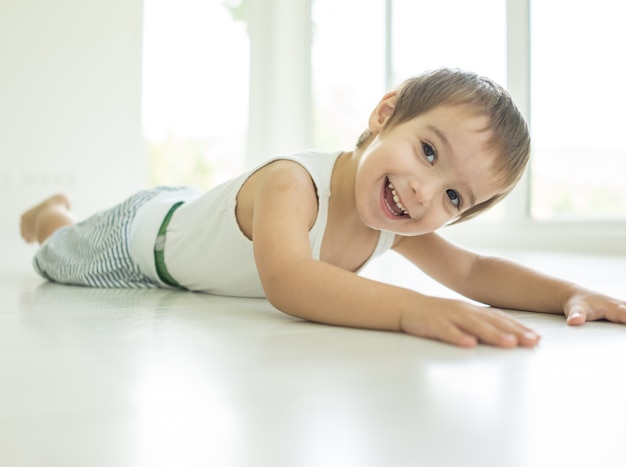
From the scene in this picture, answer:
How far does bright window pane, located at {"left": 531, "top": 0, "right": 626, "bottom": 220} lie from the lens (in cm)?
294

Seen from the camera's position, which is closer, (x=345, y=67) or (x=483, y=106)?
(x=483, y=106)

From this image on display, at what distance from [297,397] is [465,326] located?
0.89ft

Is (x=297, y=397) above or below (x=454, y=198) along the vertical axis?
below

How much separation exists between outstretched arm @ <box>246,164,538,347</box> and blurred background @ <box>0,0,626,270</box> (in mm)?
1335

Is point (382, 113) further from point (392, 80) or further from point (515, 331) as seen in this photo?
point (392, 80)

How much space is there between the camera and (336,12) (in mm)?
4191

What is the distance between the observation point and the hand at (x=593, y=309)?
917mm

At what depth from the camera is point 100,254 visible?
1.49 metres

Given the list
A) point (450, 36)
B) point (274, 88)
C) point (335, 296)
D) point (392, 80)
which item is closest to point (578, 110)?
point (450, 36)

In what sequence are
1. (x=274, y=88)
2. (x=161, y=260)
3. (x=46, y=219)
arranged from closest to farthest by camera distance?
(x=161, y=260)
(x=46, y=219)
(x=274, y=88)

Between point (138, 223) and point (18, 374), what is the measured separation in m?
0.92

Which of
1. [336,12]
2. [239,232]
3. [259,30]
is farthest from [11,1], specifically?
[239,232]

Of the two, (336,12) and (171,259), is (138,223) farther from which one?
(336,12)

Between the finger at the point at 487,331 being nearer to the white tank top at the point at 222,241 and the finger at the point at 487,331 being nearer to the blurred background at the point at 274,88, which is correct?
the white tank top at the point at 222,241
